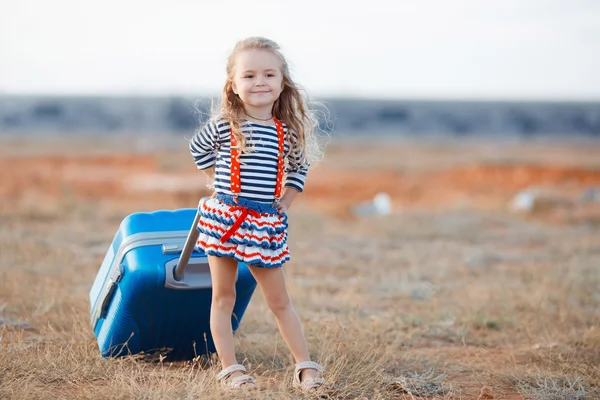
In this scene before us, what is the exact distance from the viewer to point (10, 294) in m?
5.36

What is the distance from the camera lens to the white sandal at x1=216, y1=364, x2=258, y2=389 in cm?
326

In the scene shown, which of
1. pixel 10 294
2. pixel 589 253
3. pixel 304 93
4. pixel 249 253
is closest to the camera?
pixel 249 253

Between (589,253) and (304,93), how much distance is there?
6245 millimetres

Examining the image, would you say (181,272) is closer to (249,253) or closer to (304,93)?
(249,253)

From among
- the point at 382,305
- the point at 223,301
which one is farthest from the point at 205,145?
the point at 382,305

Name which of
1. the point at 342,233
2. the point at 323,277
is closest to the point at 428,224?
the point at 342,233

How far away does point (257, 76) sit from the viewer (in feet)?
10.6

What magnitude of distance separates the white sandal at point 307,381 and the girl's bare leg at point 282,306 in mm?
20

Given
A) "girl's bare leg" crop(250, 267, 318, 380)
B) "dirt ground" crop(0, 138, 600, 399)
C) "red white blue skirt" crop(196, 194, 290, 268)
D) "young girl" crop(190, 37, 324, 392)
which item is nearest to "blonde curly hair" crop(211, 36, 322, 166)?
"young girl" crop(190, 37, 324, 392)

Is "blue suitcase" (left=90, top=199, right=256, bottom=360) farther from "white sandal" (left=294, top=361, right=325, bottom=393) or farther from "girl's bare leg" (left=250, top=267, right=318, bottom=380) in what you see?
"white sandal" (left=294, top=361, right=325, bottom=393)

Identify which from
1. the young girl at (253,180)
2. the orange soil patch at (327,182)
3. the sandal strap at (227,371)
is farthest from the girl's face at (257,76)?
the orange soil patch at (327,182)

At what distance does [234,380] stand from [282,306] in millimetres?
413

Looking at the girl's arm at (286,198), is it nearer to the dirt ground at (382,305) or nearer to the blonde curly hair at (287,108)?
the blonde curly hair at (287,108)

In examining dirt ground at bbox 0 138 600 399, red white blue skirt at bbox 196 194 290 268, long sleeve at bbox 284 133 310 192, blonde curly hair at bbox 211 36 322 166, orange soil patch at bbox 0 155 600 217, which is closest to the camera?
red white blue skirt at bbox 196 194 290 268
